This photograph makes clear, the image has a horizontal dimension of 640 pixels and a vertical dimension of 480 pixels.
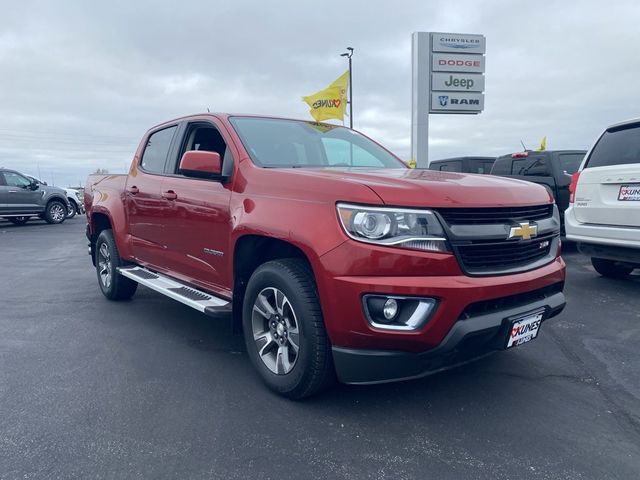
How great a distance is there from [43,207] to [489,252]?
59.5 feet

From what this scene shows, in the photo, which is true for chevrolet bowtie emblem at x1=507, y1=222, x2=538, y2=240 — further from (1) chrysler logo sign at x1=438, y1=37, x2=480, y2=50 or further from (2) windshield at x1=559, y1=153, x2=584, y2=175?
(1) chrysler logo sign at x1=438, y1=37, x2=480, y2=50

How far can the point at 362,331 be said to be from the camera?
2586mm

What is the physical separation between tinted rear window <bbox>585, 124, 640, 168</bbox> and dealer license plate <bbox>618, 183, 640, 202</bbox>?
315 millimetres

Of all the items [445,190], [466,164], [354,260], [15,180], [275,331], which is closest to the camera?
[354,260]

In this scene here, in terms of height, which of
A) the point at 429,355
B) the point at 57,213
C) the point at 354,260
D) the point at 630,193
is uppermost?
the point at 630,193

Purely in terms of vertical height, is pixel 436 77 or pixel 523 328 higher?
pixel 436 77

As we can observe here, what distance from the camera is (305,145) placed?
13.5 ft

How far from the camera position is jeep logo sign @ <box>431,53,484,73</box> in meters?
19.1

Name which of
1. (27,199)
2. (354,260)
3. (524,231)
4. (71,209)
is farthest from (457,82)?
(354,260)

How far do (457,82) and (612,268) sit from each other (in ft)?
47.9

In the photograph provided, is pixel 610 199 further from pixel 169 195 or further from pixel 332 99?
pixel 332 99

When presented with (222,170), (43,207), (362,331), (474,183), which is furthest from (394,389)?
(43,207)

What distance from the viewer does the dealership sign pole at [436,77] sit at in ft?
62.0

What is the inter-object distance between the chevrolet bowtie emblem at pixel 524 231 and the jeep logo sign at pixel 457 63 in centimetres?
1759
